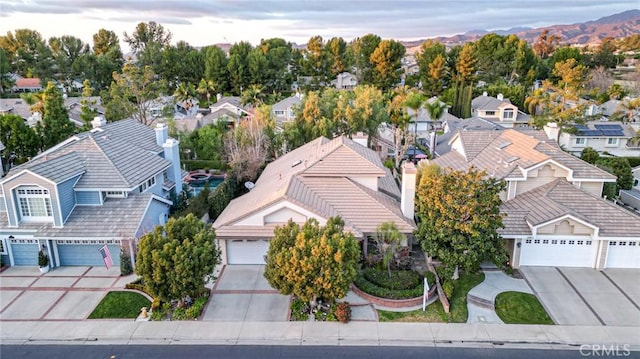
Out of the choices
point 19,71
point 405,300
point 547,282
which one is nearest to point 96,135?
point 405,300

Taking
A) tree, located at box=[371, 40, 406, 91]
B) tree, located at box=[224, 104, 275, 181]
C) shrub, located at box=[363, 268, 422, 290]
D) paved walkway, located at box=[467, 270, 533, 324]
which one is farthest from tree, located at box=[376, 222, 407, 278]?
tree, located at box=[371, 40, 406, 91]

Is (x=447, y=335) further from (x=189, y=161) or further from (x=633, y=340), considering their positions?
(x=189, y=161)

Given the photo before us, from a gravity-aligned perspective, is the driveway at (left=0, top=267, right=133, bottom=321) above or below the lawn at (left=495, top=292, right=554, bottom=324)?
above

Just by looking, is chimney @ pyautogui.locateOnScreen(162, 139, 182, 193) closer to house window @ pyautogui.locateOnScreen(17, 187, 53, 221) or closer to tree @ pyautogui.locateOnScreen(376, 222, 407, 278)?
house window @ pyautogui.locateOnScreen(17, 187, 53, 221)

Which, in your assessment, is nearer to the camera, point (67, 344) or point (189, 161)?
point (67, 344)

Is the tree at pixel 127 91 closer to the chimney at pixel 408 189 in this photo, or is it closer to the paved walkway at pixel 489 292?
the chimney at pixel 408 189

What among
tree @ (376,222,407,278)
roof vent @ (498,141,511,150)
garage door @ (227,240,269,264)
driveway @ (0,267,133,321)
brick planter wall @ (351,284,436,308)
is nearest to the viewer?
driveway @ (0,267,133,321)

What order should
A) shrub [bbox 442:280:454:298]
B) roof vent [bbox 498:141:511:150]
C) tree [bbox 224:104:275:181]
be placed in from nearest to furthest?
1. shrub [bbox 442:280:454:298]
2. roof vent [bbox 498:141:511:150]
3. tree [bbox 224:104:275:181]

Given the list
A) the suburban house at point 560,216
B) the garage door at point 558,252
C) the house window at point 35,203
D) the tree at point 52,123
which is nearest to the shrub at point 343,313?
the suburban house at point 560,216
